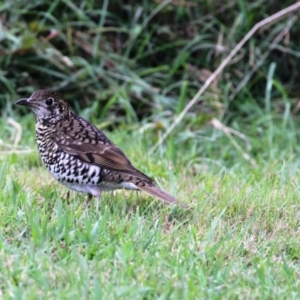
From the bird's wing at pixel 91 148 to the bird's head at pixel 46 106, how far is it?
3.7 inches

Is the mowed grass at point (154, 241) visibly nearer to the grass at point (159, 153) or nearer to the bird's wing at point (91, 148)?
the grass at point (159, 153)

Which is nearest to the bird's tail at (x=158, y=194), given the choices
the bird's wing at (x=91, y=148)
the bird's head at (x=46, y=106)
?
the bird's wing at (x=91, y=148)

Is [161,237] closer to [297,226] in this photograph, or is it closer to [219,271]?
[219,271]

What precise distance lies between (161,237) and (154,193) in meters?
0.75

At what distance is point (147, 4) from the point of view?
9.84 metres

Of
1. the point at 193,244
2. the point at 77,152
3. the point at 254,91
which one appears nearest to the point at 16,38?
the point at 254,91

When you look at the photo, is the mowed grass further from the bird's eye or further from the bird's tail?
the bird's eye

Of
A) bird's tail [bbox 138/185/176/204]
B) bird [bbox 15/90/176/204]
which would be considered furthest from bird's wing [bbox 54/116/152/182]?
bird's tail [bbox 138/185/176/204]

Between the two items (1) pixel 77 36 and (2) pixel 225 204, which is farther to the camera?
(1) pixel 77 36

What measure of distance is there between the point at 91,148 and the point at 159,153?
191 cm

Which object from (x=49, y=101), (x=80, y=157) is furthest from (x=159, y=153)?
(x=80, y=157)

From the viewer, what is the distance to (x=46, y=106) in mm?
6160

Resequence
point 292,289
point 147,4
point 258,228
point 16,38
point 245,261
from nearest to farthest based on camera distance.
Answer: point 292,289 < point 245,261 < point 258,228 < point 16,38 < point 147,4

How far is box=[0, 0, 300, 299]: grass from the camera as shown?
4.32 meters
